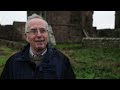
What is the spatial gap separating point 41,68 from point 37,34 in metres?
0.22

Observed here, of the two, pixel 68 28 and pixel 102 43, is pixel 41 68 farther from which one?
pixel 68 28

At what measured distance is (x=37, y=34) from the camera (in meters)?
2.07

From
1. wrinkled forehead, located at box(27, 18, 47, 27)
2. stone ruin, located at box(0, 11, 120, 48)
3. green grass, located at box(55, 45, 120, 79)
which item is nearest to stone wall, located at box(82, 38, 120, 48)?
green grass, located at box(55, 45, 120, 79)

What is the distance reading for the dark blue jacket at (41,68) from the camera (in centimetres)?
199

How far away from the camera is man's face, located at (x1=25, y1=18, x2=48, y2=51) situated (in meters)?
2.07

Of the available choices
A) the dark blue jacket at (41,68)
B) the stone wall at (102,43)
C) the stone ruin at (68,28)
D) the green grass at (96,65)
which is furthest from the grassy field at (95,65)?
the stone ruin at (68,28)

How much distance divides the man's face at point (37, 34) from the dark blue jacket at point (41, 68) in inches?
3.3

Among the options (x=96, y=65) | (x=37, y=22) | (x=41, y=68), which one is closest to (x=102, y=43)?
(x=96, y=65)

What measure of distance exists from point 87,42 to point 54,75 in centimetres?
1519

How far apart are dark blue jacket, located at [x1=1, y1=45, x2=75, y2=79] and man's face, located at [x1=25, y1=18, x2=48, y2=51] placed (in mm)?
84

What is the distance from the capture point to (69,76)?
2.08 metres

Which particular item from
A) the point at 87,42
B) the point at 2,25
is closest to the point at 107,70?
the point at 87,42

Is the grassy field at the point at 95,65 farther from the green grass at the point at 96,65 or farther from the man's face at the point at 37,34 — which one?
the man's face at the point at 37,34
